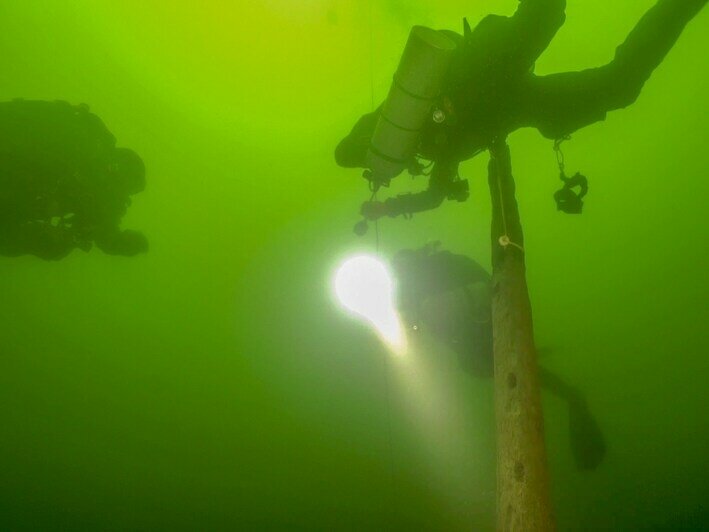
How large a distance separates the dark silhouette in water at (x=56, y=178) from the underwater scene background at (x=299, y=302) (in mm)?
7995

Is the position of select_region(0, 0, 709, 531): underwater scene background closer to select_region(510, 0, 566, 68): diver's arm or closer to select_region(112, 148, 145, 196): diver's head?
select_region(112, 148, 145, 196): diver's head

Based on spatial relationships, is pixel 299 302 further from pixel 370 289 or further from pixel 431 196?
pixel 431 196

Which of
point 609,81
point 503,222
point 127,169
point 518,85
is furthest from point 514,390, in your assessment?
point 127,169

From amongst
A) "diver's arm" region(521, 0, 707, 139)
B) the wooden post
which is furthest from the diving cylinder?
"diver's arm" region(521, 0, 707, 139)

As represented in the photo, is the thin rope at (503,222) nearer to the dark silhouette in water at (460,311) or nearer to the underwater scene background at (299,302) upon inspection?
the dark silhouette in water at (460,311)

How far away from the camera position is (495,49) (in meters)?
4.03

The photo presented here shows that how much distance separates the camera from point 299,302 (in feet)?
108

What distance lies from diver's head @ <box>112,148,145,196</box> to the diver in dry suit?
6.01m

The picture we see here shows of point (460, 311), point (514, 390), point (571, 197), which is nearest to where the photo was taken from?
point (514, 390)

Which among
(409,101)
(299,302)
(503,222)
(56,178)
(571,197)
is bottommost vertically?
(503,222)

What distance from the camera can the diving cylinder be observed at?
3686 mm

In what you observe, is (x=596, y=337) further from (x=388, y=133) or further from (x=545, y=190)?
(x=388, y=133)

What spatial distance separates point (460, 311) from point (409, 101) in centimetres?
684

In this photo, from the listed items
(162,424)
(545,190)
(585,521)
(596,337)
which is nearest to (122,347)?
(162,424)
